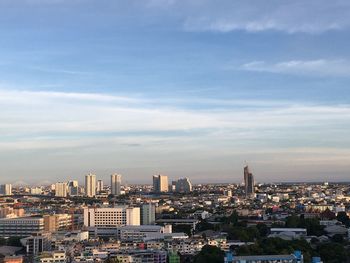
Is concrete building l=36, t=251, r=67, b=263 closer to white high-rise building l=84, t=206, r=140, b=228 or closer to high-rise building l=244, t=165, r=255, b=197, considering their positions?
white high-rise building l=84, t=206, r=140, b=228

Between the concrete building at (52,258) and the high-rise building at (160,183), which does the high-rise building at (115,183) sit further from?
the concrete building at (52,258)

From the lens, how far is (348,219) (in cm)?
3341

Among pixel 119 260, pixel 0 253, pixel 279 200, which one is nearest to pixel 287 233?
pixel 119 260

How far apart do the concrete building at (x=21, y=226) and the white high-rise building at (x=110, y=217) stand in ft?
12.0

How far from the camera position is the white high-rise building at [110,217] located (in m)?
31.9

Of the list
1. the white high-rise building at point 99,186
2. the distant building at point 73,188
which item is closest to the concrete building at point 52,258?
Result: the distant building at point 73,188

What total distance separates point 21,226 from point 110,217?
510cm

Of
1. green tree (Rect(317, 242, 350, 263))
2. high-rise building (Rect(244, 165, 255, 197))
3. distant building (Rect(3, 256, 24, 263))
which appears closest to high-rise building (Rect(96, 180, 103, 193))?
high-rise building (Rect(244, 165, 255, 197))

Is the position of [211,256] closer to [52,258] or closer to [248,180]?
[52,258]

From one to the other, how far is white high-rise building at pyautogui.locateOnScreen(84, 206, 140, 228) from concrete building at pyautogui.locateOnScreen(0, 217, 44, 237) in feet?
12.0

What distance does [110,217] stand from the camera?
32.2 metres

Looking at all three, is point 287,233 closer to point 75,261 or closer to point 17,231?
point 75,261

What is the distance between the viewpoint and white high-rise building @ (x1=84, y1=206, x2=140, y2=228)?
1256 inches

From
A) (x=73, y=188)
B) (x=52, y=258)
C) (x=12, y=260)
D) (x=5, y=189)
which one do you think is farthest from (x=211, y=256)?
(x=5, y=189)
